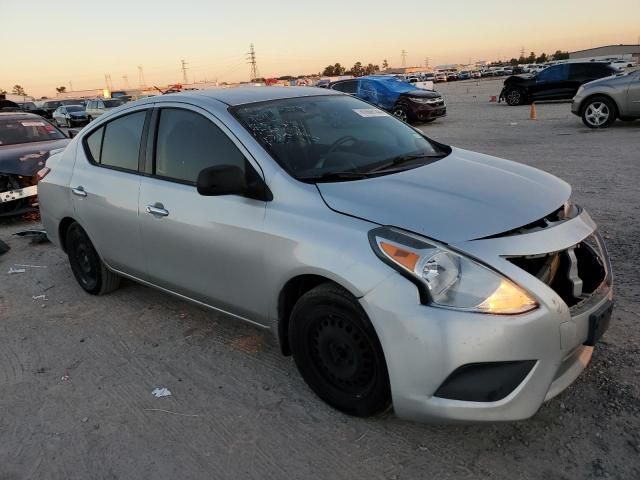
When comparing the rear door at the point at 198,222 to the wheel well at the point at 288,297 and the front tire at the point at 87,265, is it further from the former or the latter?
the front tire at the point at 87,265

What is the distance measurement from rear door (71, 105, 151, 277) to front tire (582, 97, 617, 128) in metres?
11.8

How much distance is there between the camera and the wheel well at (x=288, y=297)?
9.32ft

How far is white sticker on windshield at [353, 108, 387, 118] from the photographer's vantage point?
3.93m

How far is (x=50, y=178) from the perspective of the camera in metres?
4.81

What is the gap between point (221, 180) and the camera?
2.87 m

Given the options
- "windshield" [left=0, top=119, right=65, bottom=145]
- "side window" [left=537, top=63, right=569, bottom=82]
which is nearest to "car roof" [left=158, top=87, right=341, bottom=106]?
"windshield" [left=0, top=119, right=65, bottom=145]

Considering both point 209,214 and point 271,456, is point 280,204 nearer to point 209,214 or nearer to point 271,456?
point 209,214

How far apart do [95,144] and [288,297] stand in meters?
2.51

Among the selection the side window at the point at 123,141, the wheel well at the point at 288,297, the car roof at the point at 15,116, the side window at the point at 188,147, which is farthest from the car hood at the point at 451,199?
the car roof at the point at 15,116

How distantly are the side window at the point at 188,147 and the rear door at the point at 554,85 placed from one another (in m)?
20.1

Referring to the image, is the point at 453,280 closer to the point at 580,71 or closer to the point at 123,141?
the point at 123,141

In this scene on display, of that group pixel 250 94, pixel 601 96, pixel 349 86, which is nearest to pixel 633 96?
pixel 601 96

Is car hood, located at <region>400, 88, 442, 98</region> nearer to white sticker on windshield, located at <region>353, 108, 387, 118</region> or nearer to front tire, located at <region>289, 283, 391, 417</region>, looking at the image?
white sticker on windshield, located at <region>353, 108, 387, 118</region>

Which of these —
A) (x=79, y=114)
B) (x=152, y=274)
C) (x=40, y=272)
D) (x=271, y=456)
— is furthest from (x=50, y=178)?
(x=79, y=114)
